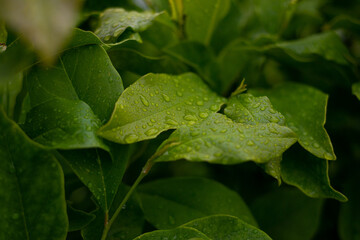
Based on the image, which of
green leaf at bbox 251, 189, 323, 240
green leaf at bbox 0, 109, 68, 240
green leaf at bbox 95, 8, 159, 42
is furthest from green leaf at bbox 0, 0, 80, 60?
green leaf at bbox 251, 189, 323, 240

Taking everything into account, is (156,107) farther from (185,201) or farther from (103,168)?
(185,201)

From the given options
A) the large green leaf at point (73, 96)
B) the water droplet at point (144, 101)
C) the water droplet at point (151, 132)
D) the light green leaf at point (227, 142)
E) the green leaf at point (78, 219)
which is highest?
the large green leaf at point (73, 96)

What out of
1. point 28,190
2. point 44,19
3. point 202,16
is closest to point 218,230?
point 28,190

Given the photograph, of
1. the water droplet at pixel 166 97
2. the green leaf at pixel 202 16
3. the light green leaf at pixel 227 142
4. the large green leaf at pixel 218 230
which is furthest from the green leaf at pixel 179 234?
the green leaf at pixel 202 16

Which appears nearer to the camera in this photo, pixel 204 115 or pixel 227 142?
pixel 227 142

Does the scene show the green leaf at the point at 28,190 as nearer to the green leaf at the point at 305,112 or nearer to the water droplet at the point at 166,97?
the water droplet at the point at 166,97

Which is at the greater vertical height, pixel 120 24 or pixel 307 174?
pixel 120 24

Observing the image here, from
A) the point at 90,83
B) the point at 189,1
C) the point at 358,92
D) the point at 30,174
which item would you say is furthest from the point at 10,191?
the point at 358,92

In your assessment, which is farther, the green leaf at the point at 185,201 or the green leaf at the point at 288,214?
the green leaf at the point at 288,214
